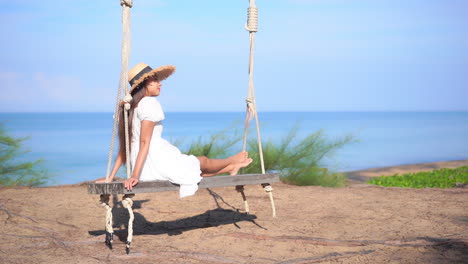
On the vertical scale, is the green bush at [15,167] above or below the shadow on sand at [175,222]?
above

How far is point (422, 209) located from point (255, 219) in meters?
1.88

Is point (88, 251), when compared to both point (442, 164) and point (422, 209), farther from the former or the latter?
point (442, 164)

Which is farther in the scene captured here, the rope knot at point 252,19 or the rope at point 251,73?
the rope knot at point 252,19

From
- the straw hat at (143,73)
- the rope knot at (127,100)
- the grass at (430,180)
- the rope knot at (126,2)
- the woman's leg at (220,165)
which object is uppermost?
the rope knot at (126,2)

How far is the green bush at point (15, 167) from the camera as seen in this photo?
734cm

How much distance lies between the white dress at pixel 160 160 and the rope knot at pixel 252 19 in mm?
1100

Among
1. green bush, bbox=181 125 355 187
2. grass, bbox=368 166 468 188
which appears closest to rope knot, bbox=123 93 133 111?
green bush, bbox=181 125 355 187

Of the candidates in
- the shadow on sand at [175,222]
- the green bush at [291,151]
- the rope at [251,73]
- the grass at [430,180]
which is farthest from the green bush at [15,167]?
the grass at [430,180]

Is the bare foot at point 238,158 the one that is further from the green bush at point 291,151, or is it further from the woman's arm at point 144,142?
the green bush at point 291,151

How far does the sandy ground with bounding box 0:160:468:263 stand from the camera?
3.91m

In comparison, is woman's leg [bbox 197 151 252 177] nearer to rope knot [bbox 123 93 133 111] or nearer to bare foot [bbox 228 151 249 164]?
bare foot [bbox 228 151 249 164]

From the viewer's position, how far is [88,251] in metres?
4.14

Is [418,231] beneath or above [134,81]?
beneath

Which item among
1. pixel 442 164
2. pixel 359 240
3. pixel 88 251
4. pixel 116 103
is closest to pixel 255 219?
pixel 359 240
